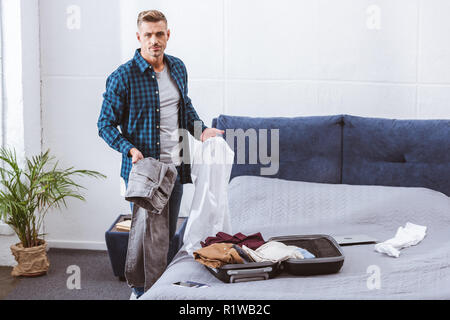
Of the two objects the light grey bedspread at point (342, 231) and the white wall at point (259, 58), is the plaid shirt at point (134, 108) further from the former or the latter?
the white wall at point (259, 58)

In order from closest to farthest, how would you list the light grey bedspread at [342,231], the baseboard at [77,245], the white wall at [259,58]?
the light grey bedspread at [342,231], the white wall at [259,58], the baseboard at [77,245]

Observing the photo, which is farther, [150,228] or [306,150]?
[306,150]

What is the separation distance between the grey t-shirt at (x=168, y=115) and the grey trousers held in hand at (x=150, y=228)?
0.12 metres

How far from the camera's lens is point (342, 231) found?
274cm

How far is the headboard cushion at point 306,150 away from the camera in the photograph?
10.6ft

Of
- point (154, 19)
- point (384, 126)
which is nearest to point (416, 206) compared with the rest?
point (384, 126)

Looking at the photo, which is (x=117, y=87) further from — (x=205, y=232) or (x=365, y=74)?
(x=365, y=74)

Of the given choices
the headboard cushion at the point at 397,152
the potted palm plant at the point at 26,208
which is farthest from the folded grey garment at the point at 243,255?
the potted palm plant at the point at 26,208

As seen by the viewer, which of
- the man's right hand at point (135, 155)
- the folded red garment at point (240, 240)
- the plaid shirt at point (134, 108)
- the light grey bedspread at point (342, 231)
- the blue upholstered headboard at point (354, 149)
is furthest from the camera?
the blue upholstered headboard at point (354, 149)

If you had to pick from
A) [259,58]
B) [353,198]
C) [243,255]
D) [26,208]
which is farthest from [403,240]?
[26,208]

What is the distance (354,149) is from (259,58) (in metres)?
0.88

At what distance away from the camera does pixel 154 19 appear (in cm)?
247

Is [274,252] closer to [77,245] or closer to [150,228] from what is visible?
[150,228]
